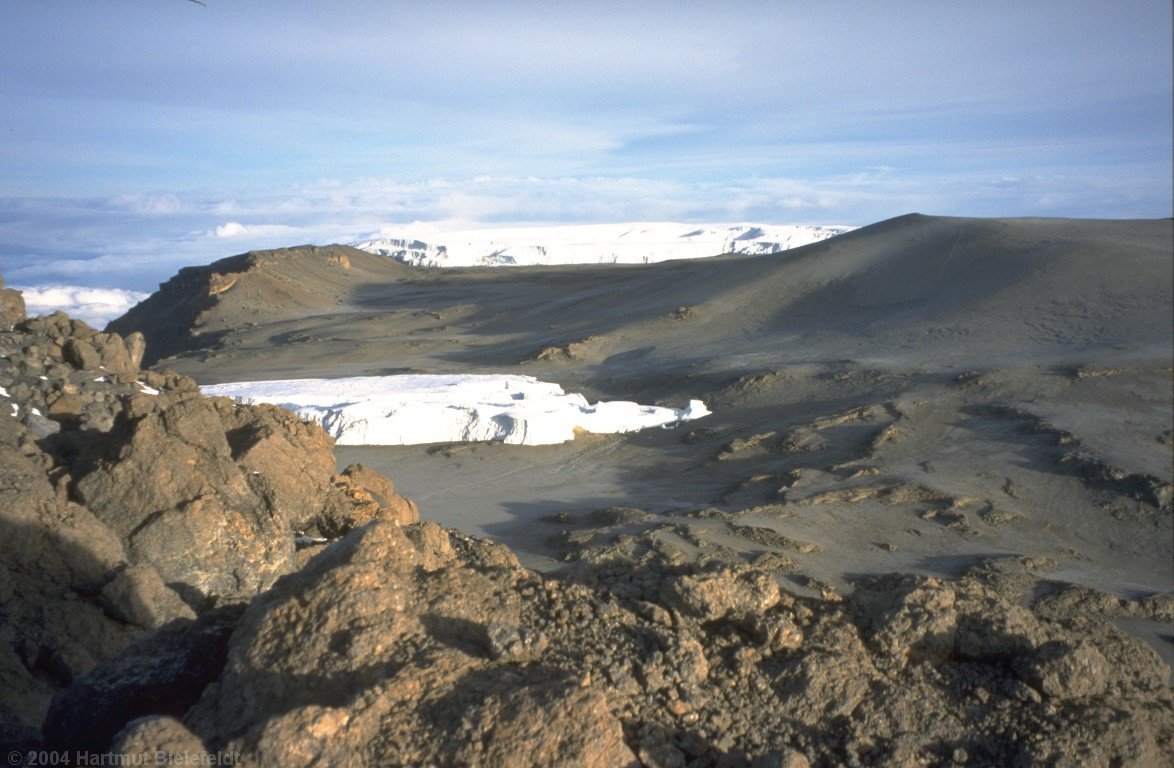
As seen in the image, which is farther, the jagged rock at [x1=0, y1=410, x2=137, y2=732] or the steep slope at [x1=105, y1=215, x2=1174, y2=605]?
the steep slope at [x1=105, y1=215, x2=1174, y2=605]

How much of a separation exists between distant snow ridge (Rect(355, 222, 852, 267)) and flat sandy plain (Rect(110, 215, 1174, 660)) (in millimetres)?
40969

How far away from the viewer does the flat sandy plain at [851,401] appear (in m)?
8.01

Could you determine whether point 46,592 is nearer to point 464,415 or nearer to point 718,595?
point 718,595

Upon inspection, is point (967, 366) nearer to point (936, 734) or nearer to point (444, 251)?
point (936, 734)

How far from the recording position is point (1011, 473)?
9.26 metres

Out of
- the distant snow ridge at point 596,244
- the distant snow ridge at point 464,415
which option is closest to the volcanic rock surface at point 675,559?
the distant snow ridge at point 464,415

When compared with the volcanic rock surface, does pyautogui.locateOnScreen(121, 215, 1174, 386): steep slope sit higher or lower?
higher

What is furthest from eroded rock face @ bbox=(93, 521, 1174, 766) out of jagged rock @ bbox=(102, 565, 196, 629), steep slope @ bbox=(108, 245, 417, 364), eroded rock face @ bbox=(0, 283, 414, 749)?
steep slope @ bbox=(108, 245, 417, 364)

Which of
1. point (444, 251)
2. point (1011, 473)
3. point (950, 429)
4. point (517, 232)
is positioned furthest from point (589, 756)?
point (517, 232)

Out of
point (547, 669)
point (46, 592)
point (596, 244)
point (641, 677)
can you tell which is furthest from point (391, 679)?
point (596, 244)

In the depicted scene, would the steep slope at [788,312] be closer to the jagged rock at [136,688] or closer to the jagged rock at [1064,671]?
the jagged rock at [1064,671]

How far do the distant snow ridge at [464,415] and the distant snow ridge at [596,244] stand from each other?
47.9 metres

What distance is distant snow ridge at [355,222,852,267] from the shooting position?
69.8 meters

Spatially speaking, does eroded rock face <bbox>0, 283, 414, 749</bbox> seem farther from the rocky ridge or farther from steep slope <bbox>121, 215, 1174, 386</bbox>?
steep slope <bbox>121, 215, 1174, 386</bbox>
